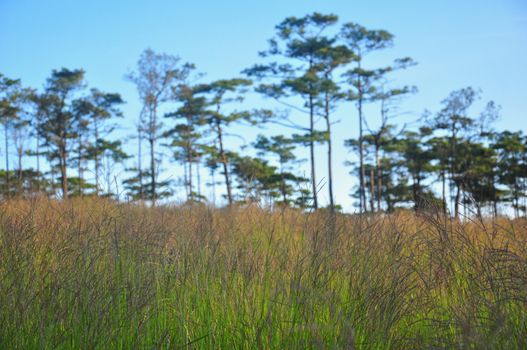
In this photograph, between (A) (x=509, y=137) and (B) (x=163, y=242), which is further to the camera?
(A) (x=509, y=137)

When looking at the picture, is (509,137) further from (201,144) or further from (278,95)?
(201,144)

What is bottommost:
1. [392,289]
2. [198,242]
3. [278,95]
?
[392,289]

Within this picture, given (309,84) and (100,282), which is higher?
(309,84)

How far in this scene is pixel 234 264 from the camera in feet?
11.0

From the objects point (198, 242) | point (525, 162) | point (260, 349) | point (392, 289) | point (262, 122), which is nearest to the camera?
point (260, 349)

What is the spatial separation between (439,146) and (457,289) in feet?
98.5

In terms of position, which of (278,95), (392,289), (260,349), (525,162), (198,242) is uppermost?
(278,95)

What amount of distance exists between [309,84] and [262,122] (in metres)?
4.16

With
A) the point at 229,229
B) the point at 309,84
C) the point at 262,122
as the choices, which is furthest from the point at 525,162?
the point at 229,229

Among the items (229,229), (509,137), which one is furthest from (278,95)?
(229,229)

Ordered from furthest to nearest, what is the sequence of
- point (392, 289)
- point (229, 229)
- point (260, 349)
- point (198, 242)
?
1. point (229, 229)
2. point (198, 242)
3. point (392, 289)
4. point (260, 349)

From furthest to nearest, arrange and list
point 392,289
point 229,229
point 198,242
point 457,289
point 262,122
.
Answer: point 262,122 → point 229,229 → point 198,242 → point 457,289 → point 392,289

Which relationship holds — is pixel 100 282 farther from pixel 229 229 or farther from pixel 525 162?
pixel 525 162

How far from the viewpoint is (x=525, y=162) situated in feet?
102
